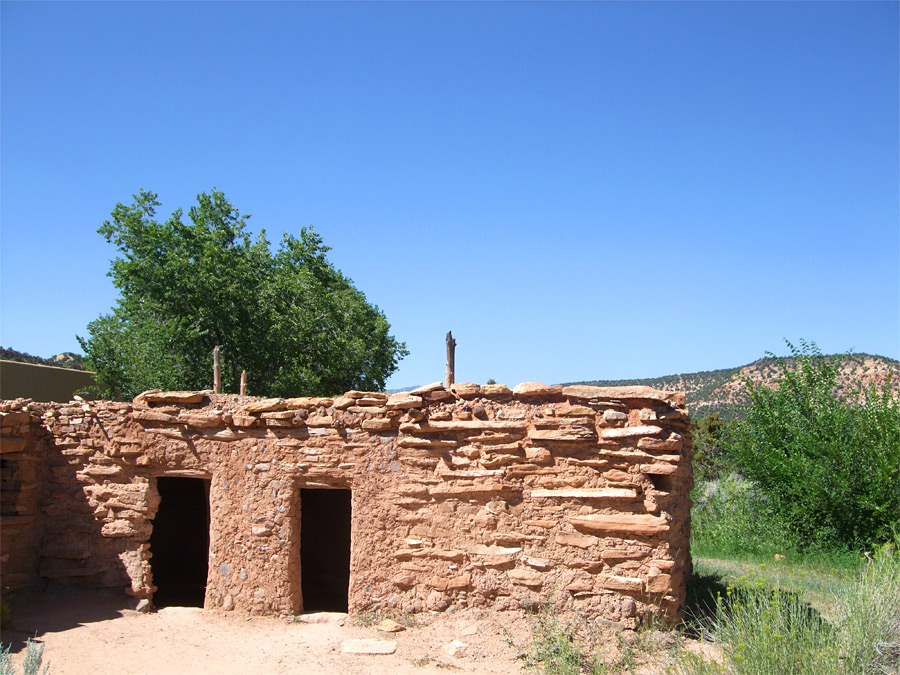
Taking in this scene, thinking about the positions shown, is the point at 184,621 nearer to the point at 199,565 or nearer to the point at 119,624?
the point at 119,624

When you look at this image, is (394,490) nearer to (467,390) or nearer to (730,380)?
(467,390)

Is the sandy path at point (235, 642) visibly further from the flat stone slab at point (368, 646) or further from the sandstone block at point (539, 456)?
the sandstone block at point (539, 456)

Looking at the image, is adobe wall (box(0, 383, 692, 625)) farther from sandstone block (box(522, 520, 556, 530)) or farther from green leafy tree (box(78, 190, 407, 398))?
green leafy tree (box(78, 190, 407, 398))

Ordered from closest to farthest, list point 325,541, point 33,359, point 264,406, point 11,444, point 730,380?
point 264,406 → point 11,444 → point 325,541 → point 33,359 → point 730,380

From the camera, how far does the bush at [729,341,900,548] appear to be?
1122cm

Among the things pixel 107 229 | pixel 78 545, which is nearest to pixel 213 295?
pixel 107 229

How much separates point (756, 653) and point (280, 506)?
14.7 ft

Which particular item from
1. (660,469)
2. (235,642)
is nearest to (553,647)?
(660,469)

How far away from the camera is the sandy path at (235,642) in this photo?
6.13 m

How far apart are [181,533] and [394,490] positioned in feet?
15.4

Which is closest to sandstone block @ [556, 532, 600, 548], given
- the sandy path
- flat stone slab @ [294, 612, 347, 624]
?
the sandy path

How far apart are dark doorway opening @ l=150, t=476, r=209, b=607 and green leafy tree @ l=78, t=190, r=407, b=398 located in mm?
6247

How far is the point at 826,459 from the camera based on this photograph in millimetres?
11562

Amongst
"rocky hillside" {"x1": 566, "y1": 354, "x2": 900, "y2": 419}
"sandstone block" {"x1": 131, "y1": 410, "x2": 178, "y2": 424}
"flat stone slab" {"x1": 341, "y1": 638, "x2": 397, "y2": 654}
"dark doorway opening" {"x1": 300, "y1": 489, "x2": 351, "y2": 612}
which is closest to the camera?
"flat stone slab" {"x1": 341, "y1": 638, "x2": 397, "y2": 654}
